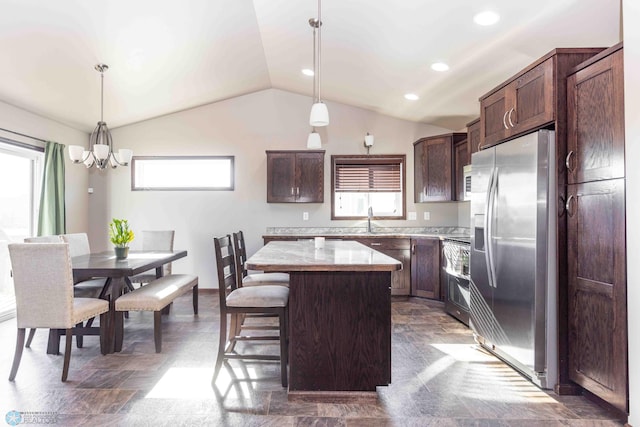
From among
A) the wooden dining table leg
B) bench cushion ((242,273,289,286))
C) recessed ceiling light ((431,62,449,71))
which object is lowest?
the wooden dining table leg

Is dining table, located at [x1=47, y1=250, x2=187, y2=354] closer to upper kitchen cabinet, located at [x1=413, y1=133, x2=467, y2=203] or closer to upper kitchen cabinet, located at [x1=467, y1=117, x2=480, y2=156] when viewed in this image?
upper kitchen cabinet, located at [x1=467, y1=117, x2=480, y2=156]

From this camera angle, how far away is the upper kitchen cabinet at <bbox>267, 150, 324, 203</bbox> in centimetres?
521

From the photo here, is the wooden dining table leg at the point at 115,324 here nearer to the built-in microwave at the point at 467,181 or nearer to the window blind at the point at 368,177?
the window blind at the point at 368,177

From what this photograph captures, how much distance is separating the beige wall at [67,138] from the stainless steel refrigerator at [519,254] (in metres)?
4.88

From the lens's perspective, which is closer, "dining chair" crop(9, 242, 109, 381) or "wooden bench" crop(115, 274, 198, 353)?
"dining chair" crop(9, 242, 109, 381)

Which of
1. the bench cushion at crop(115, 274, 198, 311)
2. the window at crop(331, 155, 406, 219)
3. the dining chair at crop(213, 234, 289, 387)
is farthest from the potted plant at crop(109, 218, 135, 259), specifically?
the window at crop(331, 155, 406, 219)

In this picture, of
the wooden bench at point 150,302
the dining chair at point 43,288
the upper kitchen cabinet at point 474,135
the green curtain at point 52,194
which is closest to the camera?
the dining chair at point 43,288

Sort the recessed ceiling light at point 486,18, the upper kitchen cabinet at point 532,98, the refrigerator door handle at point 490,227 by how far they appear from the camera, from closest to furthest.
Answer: the upper kitchen cabinet at point 532,98, the recessed ceiling light at point 486,18, the refrigerator door handle at point 490,227

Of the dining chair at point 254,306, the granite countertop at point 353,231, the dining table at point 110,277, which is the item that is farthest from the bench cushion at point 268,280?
the granite countertop at point 353,231

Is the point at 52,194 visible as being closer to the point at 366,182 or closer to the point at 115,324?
the point at 115,324

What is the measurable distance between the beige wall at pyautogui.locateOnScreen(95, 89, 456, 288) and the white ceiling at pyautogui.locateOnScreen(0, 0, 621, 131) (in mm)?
527

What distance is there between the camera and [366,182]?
561 centimetres

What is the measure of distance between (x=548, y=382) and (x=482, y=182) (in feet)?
4.86

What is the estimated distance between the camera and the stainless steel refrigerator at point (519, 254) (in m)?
2.35
